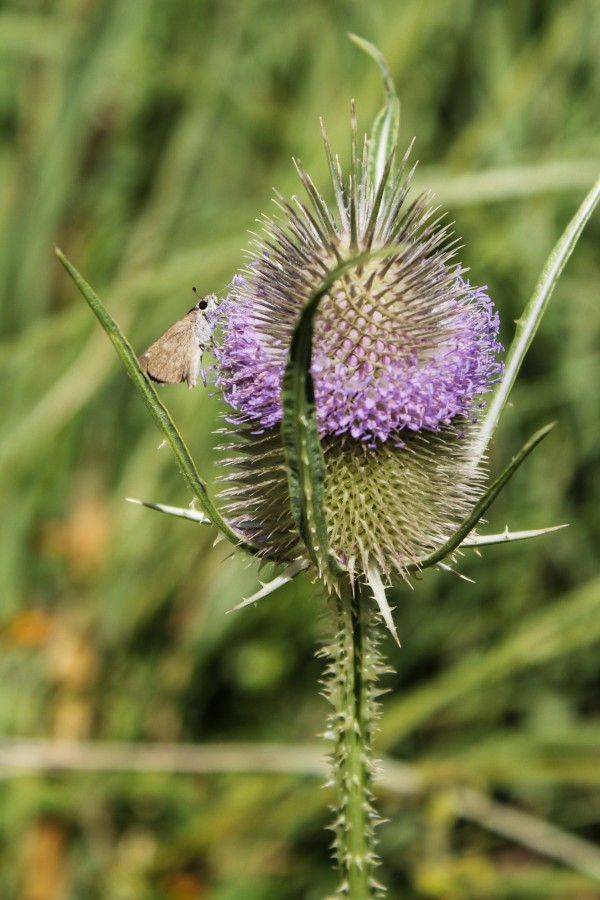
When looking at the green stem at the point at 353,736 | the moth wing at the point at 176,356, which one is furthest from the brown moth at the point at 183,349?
the green stem at the point at 353,736

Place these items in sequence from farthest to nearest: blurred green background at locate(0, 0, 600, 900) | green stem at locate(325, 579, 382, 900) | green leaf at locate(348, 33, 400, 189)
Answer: blurred green background at locate(0, 0, 600, 900), green leaf at locate(348, 33, 400, 189), green stem at locate(325, 579, 382, 900)

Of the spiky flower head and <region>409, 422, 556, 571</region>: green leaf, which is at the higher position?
the spiky flower head

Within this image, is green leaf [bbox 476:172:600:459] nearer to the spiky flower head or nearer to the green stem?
the spiky flower head

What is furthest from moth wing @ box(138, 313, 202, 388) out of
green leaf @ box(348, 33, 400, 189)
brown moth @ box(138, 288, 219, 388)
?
green leaf @ box(348, 33, 400, 189)

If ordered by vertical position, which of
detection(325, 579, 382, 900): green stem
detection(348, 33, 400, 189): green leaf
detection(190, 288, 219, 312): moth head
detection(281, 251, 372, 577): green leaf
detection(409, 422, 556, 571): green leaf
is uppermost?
detection(348, 33, 400, 189): green leaf

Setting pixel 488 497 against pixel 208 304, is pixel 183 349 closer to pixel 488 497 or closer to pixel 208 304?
pixel 208 304

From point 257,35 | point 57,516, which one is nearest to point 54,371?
point 57,516
